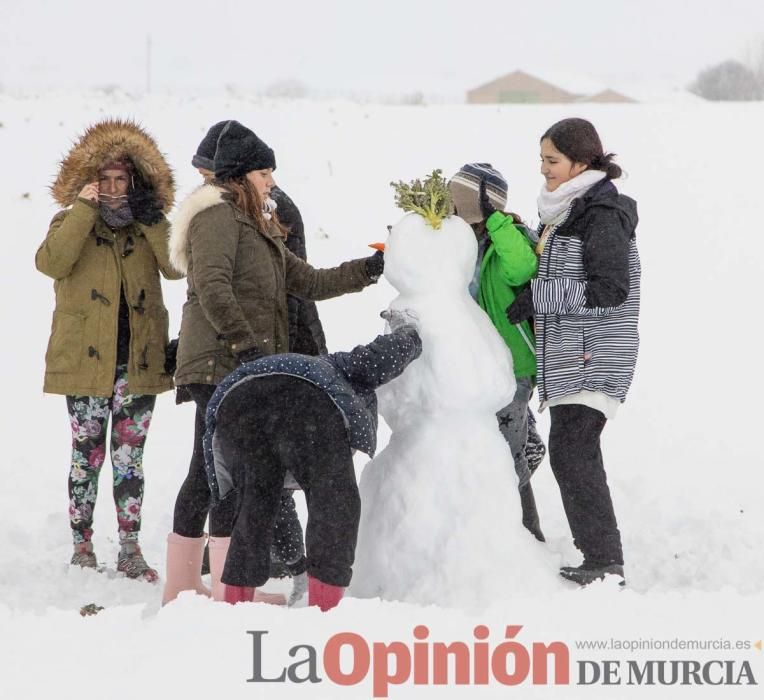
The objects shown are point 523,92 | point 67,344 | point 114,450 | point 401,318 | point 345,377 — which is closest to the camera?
point 345,377

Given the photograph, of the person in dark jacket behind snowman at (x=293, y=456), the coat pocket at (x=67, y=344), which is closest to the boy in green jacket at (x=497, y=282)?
the person in dark jacket behind snowman at (x=293, y=456)

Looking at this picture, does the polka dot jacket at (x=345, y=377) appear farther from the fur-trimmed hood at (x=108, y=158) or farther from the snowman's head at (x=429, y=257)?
the fur-trimmed hood at (x=108, y=158)

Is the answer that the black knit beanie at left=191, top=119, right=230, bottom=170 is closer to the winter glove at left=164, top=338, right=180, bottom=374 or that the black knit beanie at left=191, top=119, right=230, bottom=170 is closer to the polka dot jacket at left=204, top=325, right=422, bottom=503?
the winter glove at left=164, top=338, right=180, bottom=374

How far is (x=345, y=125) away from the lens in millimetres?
13703

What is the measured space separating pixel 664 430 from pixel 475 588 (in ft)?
12.7

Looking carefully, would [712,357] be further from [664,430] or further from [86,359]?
[86,359]

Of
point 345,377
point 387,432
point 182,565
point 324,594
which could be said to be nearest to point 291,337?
point 345,377

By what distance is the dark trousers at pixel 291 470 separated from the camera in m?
3.56

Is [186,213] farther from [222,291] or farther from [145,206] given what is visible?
[145,206]

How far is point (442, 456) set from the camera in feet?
12.8

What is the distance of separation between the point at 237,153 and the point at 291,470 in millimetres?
1316

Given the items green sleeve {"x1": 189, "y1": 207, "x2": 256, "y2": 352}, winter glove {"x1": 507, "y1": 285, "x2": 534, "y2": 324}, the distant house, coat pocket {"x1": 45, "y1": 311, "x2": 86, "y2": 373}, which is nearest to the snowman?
winter glove {"x1": 507, "y1": 285, "x2": 534, "y2": 324}

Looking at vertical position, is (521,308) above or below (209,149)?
below

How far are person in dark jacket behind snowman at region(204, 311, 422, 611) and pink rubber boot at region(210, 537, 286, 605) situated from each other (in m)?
0.02
